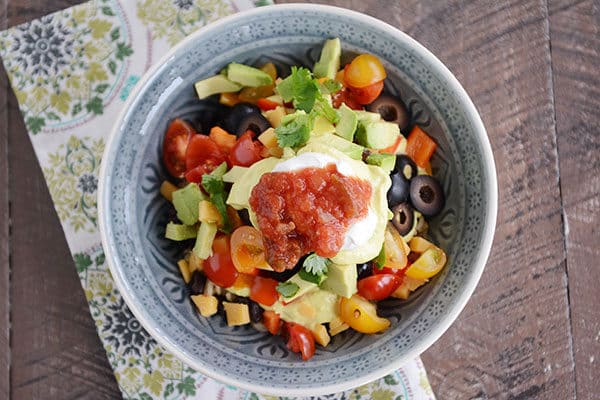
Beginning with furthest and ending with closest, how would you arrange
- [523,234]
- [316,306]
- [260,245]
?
[523,234]
[316,306]
[260,245]

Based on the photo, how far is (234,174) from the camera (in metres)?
2.53

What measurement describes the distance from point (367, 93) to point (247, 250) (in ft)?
2.31

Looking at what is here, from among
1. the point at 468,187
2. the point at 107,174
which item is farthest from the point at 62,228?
the point at 468,187

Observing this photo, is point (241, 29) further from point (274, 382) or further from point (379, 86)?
point (274, 382)

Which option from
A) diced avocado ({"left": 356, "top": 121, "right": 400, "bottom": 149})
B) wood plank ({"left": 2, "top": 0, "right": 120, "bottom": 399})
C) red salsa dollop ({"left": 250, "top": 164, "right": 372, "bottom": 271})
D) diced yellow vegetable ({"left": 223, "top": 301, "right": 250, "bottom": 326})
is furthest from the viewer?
wood plank ({"left": 2, "top": 0, "right": 120, "bottom": 399})

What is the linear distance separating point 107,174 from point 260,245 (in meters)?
0.59

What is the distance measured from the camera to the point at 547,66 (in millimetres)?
3078

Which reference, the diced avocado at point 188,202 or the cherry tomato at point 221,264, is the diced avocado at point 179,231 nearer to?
the diced avocado at point 188,202

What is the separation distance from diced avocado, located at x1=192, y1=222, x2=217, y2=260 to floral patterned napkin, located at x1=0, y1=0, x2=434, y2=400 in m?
0.60

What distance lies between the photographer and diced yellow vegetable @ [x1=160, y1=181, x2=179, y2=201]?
2734 mm

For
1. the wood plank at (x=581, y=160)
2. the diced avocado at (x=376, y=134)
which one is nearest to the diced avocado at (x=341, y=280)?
the diced avocado at (x=376, y=134)

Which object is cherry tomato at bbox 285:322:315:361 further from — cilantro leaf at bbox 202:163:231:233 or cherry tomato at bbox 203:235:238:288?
cilantro leaf at bbox 202:163:231:233

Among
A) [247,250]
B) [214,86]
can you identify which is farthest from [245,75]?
[247,250]

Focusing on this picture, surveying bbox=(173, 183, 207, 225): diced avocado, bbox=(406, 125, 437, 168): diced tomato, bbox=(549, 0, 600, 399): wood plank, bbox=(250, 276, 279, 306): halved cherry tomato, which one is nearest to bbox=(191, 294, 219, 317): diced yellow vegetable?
bbox=(250, 276, 279, 306): halved cherry tomato
